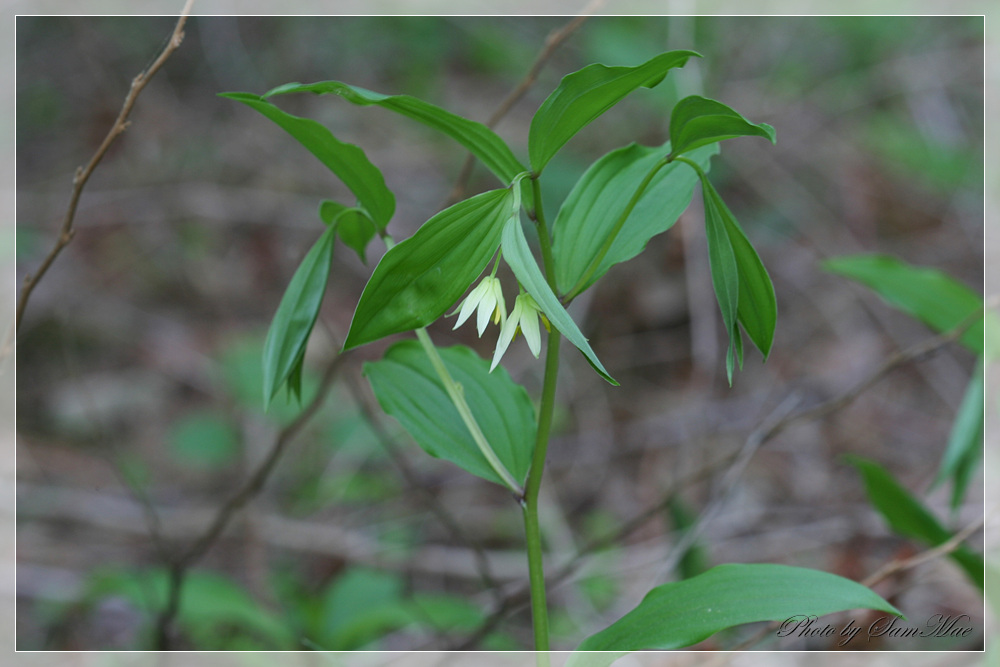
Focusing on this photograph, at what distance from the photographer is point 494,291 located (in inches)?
27.5

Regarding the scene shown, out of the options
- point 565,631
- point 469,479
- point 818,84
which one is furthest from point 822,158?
point 565,631

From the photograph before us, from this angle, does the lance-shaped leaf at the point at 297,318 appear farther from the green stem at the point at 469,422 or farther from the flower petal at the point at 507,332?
the flower petal at the point at 507,332

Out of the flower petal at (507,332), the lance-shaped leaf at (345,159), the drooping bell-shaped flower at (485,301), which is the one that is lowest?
the flower petal at (507,332)

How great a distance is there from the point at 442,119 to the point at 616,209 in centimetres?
27

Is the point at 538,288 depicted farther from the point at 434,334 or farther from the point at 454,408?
the point at 434,334

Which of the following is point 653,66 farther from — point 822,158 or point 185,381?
point 822,158

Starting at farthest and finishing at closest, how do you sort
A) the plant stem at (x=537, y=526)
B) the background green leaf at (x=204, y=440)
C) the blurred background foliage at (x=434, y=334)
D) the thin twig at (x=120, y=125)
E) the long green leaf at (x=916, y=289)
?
the background green leaf at (x=204, y=440), the blurred background foliage at (x=434, y=334), the long green leaf at (x=916, y=289), the thin twig at (x=120, y=125), the plant stem at (x=537, y=526)

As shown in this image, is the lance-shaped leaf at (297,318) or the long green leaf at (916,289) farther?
the long green leaf at (916,289)

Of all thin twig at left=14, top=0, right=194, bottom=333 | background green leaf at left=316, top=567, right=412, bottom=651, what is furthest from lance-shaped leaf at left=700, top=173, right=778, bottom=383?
background green leaf at left=316, top=567, right=412, bottom=651

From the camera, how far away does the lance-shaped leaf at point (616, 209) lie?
0.82 metres

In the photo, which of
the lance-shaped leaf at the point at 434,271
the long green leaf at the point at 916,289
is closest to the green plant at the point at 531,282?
the lance-shaped leaf at the point at 434,271

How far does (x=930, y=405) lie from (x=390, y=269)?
2586 millimetres

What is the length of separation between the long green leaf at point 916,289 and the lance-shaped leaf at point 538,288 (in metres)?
1.07

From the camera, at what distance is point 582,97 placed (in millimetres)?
652
